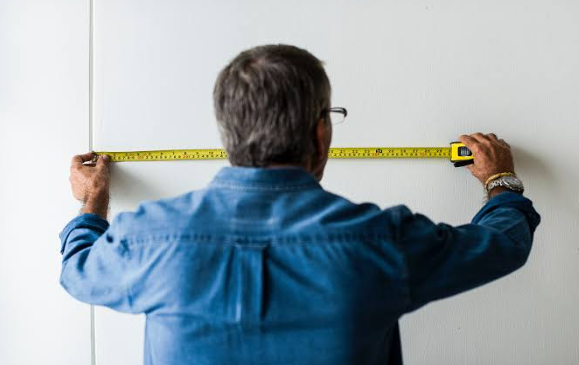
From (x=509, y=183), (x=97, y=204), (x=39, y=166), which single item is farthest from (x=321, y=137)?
(x=39, y=166)

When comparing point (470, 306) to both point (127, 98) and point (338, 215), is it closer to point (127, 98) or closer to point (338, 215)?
point (338, 215)

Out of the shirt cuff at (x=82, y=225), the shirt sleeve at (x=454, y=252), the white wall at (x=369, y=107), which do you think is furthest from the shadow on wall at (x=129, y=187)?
the shirt sleeve at (x=454, y=252)

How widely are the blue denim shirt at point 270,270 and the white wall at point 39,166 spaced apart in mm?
803

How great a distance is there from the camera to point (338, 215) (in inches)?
32.1

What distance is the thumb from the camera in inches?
57.5

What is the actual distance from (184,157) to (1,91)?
2.12 feet

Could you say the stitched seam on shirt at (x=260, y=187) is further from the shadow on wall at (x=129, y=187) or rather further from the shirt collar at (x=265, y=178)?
the shadow on wall at (x=129, y=187)

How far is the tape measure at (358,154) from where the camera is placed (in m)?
1.40

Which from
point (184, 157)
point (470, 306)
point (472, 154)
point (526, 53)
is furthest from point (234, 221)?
point (526, 53)

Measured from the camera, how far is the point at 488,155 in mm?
1340

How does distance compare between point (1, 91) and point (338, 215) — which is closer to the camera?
point (338, 215)

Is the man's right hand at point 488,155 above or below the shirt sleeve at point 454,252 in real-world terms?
above

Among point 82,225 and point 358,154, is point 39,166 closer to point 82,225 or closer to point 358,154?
point 82,225

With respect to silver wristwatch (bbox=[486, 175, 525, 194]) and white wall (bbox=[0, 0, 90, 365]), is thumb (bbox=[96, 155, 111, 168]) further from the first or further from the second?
silver wristwatch (bbox=[486, 175, 525, 194])
